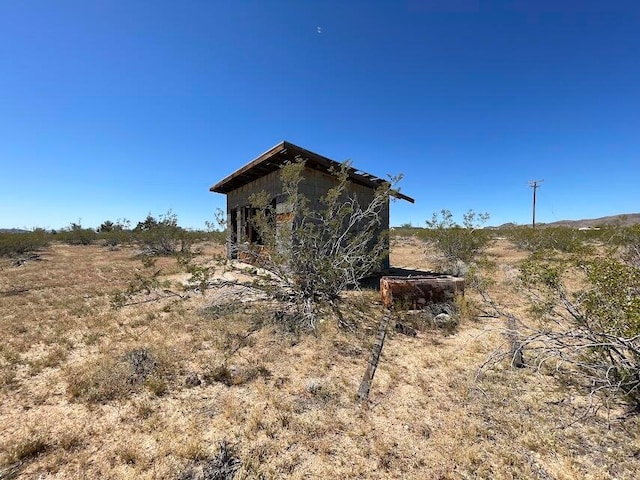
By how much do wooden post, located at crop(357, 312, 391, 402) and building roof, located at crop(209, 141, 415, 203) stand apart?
3.02 meters

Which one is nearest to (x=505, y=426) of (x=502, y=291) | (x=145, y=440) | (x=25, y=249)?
(x=145, y=440)

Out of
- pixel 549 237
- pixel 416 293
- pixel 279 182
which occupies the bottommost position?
pixel 416 293

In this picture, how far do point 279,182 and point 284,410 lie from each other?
6590 millimetres

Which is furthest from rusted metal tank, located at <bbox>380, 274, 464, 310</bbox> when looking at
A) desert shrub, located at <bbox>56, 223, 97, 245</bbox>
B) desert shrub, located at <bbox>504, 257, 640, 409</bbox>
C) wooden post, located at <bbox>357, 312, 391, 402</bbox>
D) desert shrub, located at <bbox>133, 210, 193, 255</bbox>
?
desert shrub, located at <bbox>56, 223, 97, 245</bbox>

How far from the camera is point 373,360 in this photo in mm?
3992

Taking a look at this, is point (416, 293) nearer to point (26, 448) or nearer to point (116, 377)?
point (116, 377)

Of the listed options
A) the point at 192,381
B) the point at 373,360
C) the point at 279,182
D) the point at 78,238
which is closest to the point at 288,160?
the point at 279,182

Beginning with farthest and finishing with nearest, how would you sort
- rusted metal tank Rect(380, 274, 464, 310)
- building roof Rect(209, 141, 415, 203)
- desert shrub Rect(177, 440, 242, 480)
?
building roof Rect(209, 141, 415, 203), rusted metal tank Rect(380, 274, 464, 310), desert shrub Rect(177, 440, 242, 480)

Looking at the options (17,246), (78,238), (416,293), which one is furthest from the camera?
(78,238)

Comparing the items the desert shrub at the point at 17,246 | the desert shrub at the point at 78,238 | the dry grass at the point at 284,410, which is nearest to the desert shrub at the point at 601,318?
the dry grass at the point at 284,410

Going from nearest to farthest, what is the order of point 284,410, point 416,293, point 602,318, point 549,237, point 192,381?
point 602,318, point 284,410, point 192,381, point 416,293, point 549,237

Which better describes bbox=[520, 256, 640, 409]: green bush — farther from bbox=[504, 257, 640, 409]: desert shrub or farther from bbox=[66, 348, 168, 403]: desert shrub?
bbox=[66, 348, 168, 403]: desert shrub

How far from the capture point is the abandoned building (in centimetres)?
717

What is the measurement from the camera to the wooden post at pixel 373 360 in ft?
10.6
